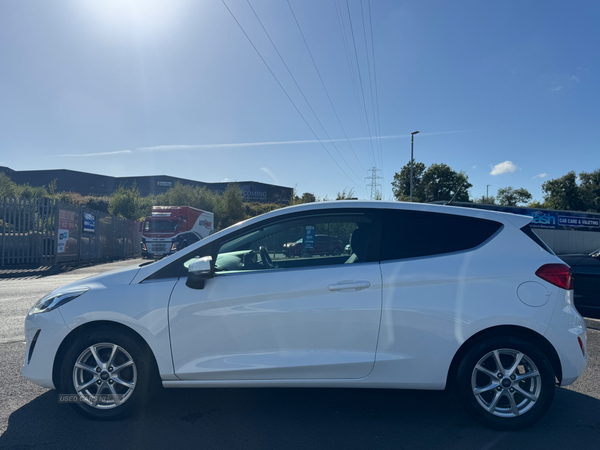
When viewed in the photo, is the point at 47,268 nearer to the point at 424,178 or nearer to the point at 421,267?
the point at 421,267

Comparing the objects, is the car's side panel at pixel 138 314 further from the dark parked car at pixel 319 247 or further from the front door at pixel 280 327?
the dark parked car at pixel 319 247

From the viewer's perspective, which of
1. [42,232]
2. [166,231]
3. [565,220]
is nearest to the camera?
[42,232]

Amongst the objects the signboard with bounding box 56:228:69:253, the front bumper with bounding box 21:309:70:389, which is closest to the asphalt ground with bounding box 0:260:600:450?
the front bumper with bounding box 21:309:70:389

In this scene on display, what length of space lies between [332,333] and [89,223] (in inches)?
816

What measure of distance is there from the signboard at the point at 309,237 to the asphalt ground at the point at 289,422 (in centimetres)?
140

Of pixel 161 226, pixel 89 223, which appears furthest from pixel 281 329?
pixel 161 226

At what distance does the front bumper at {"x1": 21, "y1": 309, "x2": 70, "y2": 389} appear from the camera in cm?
326

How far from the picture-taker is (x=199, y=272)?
3199 mm

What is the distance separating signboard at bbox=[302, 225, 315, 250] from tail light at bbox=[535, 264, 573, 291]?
1.77 m

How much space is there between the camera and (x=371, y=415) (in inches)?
137

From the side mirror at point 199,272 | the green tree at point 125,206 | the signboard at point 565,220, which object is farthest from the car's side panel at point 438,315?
the green tree at point 125,206

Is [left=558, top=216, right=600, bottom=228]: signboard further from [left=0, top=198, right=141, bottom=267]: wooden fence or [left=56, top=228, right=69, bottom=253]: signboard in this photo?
[left=56, top=228, right=69, bottom=253]: signboard

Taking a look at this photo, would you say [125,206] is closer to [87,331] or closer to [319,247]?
[87,331]

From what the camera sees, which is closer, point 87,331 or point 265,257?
point 87,331
